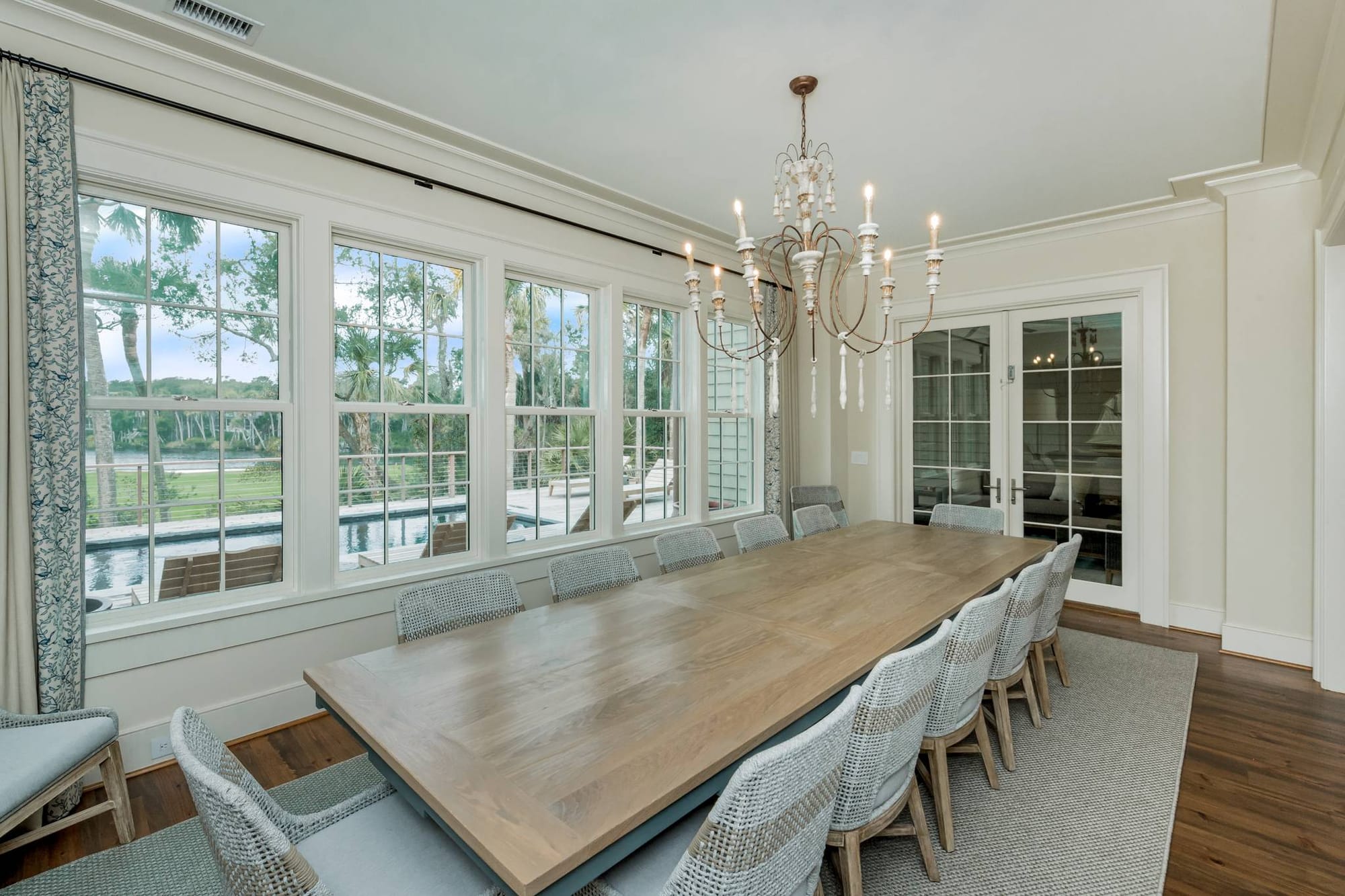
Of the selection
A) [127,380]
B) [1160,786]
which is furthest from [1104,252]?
[127,380]

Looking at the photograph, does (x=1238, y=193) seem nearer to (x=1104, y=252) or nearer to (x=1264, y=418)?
(x=1104, y=252)

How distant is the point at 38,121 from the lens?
2.09 metres

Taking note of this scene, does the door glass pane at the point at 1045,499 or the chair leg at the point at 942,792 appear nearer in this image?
the chair leg at the point at 942,792

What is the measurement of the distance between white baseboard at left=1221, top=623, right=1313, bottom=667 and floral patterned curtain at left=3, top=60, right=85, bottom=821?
18.9 feet

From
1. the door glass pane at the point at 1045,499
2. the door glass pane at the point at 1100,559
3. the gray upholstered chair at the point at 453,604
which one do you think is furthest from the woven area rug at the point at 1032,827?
the door glass pane at the point at 1045,499

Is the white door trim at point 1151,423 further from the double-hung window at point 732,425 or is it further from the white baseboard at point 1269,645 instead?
the double-hung window at point 732,425

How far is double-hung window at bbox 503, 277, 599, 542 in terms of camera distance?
3609 millimetres

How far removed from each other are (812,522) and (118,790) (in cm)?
354

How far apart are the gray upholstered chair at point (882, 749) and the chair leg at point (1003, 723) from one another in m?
0.96

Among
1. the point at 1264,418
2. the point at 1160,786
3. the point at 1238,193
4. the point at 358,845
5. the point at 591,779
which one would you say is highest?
the point at 1238,193

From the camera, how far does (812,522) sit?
4051mm

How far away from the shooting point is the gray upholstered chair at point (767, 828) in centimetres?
96

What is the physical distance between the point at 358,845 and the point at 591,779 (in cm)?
62

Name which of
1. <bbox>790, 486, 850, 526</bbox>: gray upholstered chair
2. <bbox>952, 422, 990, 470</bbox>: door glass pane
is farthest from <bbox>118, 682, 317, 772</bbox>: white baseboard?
<bbox>952, 422, 990, 470</bbox>: door glass pane
